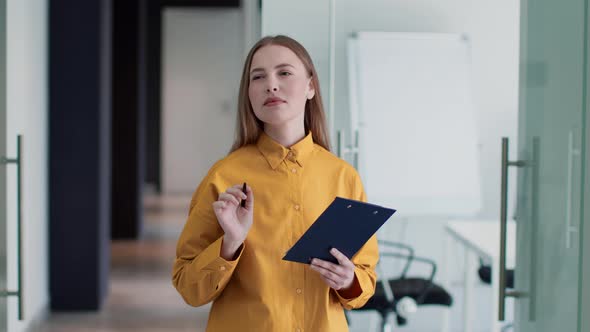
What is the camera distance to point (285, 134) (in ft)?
5.81

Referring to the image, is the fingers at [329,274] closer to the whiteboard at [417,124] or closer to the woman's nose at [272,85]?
the woman's nose at [272,85]

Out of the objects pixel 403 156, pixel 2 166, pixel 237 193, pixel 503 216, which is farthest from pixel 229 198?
pixel 403 156

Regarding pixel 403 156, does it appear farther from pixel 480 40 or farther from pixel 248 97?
pixel 248 97

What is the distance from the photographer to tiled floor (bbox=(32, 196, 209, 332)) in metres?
4.92

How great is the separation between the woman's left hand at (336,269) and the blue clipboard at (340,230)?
0.06 feet

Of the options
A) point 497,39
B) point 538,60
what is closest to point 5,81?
point 538,60

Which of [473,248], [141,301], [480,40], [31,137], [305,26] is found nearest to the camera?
[305,26]

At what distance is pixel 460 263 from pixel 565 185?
1.67 m

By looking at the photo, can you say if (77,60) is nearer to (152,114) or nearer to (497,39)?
(497,39)

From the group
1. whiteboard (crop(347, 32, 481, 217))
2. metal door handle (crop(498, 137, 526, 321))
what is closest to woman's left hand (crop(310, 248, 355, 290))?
metal door handle (crop(498, 137, 526, 321))

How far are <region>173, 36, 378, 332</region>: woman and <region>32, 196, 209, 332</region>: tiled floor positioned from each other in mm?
3278

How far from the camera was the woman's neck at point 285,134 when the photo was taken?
5.81 feet

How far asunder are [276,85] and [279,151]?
0.47ft

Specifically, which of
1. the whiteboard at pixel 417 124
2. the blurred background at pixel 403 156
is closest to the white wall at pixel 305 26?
the blurred background at pixel 403 156
